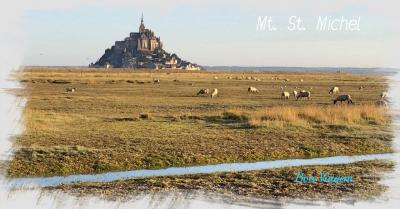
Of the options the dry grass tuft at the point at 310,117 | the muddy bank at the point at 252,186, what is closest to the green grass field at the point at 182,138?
the dry grass tuft at the point at 310,117

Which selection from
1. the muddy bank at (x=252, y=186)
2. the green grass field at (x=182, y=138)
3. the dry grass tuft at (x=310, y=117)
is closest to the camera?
the muddy bank at (x=252, y=186)

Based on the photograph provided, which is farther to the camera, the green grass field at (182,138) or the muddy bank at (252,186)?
the green grass field at (182,138)

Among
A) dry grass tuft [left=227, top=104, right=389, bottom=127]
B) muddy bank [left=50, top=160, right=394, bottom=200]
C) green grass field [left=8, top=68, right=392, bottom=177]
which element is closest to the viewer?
muddy bank [left=50, top=160, right=394, bottom=200]

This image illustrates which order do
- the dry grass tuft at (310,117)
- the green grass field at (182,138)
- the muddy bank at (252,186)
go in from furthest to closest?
the dry grass tuft at (310,117), the green grass field at (182,138), the muddy bank at (252,186)

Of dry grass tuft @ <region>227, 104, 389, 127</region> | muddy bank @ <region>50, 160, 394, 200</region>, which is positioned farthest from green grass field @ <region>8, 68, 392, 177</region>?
muddy bank @ <region>50, 160, 394, 200</region>

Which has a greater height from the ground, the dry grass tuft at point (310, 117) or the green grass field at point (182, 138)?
the dry grass tuft at point (310, 117)

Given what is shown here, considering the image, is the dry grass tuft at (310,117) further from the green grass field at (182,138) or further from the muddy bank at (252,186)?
the muddy bank at (252,186)

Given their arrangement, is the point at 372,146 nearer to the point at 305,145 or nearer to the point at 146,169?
the point at 305,145

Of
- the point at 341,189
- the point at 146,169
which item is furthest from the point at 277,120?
the point at 341,189

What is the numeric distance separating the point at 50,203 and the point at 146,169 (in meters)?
5.67

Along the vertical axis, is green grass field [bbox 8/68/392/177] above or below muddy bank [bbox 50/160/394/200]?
below

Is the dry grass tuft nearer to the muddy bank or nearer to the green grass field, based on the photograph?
the green grass field

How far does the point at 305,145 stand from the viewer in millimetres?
22516

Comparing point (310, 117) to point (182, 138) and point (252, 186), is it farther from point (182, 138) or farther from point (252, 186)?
point (252, 186)
